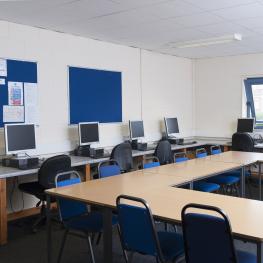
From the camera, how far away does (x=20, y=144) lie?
4.43 metres

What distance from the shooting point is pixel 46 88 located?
5.06 m

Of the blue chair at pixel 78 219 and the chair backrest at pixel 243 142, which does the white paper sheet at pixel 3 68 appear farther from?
the chair backrest at pixel 243 142

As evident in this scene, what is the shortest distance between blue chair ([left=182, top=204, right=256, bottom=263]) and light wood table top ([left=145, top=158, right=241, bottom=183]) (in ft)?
4.91

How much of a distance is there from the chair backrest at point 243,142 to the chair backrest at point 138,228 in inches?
175

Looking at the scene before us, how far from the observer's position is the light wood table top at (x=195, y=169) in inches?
151

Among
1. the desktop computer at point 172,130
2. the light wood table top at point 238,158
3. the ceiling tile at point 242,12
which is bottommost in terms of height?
the light wood table top at point 238,158

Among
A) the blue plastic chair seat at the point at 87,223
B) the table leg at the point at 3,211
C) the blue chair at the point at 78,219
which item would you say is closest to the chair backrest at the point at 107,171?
the blue chair at the point at 78,219

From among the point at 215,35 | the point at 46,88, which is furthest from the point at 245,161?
the point at 46,88

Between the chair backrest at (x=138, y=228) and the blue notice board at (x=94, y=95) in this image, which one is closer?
the chair backrest at (x=138, y=228)

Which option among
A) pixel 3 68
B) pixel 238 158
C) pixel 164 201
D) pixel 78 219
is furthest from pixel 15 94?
pixel 238 158

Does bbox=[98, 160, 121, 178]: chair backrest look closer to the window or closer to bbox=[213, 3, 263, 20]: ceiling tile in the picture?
bbox=[213, 3, 263, 20]: ceiling tile

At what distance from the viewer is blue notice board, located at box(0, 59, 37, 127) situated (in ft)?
14.9

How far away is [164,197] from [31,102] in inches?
107

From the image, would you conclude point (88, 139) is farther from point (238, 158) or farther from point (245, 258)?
point (245, 258)
